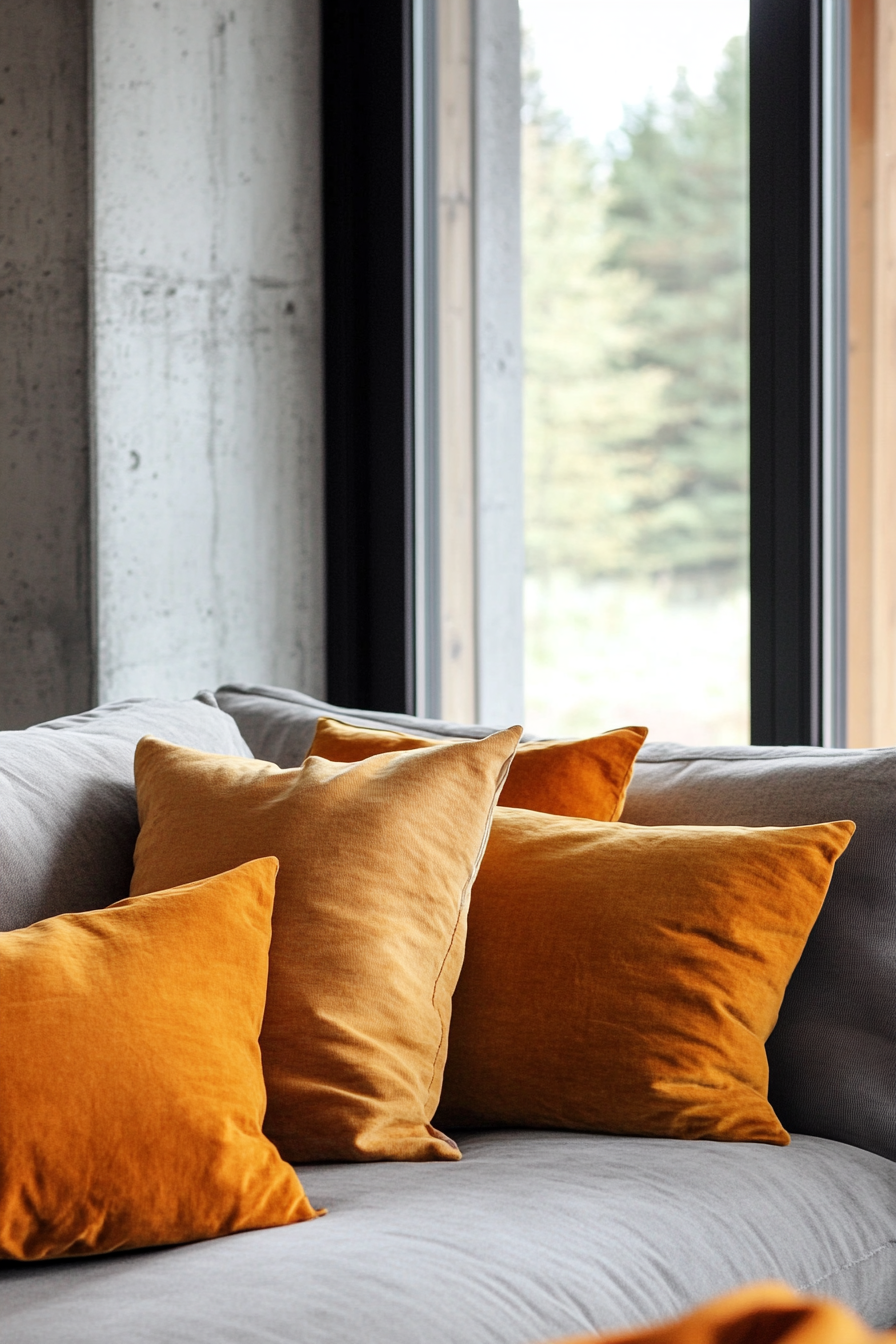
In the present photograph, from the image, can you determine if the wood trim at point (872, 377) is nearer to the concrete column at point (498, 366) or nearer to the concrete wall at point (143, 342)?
the concrete column at point (498, 366)

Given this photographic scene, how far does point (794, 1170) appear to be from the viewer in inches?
54.9

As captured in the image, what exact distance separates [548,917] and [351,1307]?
55 centimetres

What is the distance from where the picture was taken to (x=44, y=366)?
2818 millimetres

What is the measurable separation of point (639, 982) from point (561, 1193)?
0.86 ft

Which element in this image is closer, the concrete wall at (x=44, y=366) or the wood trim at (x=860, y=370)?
the wood trim at (x=860, y=370)

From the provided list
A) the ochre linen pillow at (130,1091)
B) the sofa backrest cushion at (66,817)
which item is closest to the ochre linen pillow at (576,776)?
the sofa backrest cushion at (66,817)

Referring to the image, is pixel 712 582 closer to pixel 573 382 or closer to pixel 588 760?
pixel 573 382

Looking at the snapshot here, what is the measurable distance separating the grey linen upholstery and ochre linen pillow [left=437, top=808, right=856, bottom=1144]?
0.05 metres

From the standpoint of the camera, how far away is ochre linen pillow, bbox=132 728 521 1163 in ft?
4.65

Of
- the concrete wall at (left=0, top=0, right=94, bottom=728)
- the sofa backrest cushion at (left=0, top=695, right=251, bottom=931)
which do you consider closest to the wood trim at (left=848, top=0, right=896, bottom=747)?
the sofa backrest cushion at (left=0, top=695, right=251, bottom=931)

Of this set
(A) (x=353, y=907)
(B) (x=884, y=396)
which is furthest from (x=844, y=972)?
(B) (x=884, y=396)

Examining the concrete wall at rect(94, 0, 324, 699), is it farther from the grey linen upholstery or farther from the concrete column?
the grey linen upholstery

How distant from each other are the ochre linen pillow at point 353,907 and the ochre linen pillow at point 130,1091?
0.08m

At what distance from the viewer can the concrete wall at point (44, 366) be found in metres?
2.78
